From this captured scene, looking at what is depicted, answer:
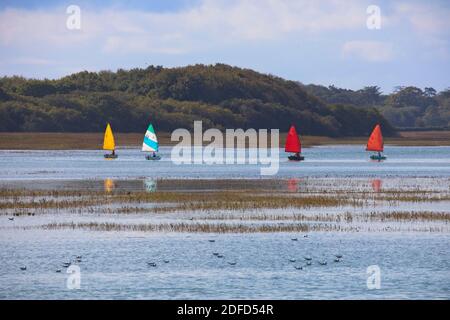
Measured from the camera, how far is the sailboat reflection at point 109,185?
58594mm

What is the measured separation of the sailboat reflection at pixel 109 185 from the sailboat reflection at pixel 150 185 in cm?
197

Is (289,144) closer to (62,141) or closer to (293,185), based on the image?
(293,185)

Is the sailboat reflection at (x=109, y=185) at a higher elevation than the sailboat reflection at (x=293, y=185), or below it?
higher

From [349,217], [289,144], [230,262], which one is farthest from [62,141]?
[230,262]

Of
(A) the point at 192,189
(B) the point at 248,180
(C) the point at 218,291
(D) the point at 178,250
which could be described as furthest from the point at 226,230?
(B) the point at 248,180

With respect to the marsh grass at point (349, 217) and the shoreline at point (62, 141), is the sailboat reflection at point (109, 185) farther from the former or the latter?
the shoreline at point (62, 141)

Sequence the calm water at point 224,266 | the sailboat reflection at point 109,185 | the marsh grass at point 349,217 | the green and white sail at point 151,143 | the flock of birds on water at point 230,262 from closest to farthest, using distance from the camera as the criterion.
Answer: the calm water at point 224,266, the flock of birds on water at point 230,262, the marsh grass at point 349,217, the sailboat reflection at point 109,185, the green and white sail at point 151,143

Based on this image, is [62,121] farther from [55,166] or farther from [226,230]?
[226,230]

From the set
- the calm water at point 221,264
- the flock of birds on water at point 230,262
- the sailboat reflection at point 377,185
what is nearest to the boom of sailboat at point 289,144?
the sailboat reflection at point 377,185

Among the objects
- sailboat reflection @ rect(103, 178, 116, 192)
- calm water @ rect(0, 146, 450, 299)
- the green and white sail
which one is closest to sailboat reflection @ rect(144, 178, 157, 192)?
sailboat reflection @ rect(103, 178, 116, 192)

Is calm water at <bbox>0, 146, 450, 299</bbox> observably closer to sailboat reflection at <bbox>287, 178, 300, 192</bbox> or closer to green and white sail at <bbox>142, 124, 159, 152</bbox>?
sailboat reflection at <bbox>287, 178, 300, 192</bbox>

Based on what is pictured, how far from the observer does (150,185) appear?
63.1m

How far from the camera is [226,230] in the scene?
39.0 m

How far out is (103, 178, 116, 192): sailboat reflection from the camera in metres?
58.6
